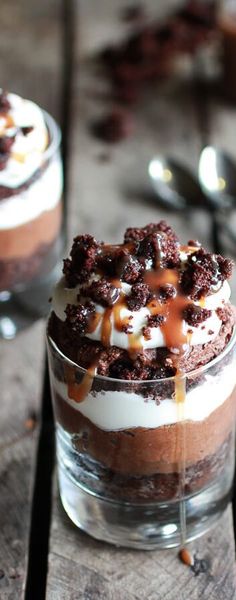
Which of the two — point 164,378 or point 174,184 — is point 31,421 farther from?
point 174,184

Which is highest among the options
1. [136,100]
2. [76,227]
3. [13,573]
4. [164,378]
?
[164,378]

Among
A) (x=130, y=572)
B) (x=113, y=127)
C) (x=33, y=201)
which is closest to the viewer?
(x=130, y=572)

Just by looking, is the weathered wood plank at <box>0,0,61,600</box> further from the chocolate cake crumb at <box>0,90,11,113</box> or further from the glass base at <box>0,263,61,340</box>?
the chocolate cake crumb at <box>0,90,11,113</box>

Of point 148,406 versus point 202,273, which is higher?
point 202,273

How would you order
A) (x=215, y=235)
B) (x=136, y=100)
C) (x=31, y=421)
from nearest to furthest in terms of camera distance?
1. (x=31, y=421)
2. (x=215, y=235)
3. (x=136, y=100)

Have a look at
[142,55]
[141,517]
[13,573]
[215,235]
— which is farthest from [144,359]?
[142,55]

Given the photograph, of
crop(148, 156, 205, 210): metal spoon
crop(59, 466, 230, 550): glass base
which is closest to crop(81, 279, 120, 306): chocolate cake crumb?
crop(59, 466, 230, 550): glass base
